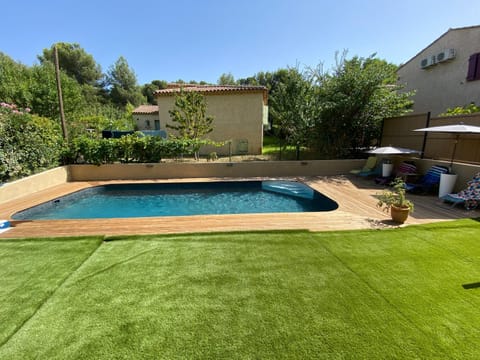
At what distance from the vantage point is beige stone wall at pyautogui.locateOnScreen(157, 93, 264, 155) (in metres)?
15.1

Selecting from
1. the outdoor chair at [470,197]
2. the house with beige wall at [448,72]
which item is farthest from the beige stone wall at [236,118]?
the outdoor chair at [470,197]

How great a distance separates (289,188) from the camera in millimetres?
9281

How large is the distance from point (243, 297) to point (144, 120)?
80.6ft

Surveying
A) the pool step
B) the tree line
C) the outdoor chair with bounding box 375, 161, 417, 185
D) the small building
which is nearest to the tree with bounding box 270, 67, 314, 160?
the tree line

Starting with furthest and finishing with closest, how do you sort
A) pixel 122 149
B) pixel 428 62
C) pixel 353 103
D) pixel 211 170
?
1. pixel 428 62
2. pixel 353 103
3. pixel 211 170
4. pixel 122 149

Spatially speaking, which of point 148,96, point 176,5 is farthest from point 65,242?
point 148,96

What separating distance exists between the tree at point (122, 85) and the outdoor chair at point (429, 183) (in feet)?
129

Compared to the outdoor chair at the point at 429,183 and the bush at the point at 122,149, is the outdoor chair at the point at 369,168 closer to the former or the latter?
the outdoor chair at the point at 429,183

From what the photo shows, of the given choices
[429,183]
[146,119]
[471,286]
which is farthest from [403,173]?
[146,119]

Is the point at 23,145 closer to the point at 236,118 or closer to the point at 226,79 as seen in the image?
the point at 236,118

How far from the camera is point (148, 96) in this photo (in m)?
41.3

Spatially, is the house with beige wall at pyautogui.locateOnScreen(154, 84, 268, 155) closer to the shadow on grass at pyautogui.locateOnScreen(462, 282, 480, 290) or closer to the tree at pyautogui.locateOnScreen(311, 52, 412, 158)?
the tree at pyautogui.locateOnScreen(311, 52, 412, 158)

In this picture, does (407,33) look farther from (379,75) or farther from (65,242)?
(65,242)

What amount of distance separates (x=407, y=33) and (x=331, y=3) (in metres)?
4.04
